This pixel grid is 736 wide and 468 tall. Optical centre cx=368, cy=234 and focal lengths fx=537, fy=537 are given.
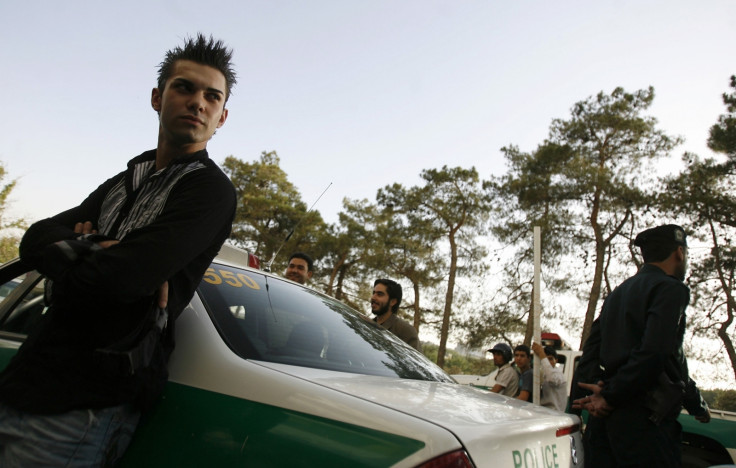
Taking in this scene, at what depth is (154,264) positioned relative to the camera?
122cm

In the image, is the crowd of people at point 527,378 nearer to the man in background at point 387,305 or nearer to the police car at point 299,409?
the man in background at point 387,305

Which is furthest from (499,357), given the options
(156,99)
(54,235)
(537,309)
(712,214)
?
(712,214)

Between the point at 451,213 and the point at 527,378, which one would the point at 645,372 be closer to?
the point at 527,378

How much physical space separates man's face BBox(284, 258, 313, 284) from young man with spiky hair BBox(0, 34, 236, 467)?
12.5ft

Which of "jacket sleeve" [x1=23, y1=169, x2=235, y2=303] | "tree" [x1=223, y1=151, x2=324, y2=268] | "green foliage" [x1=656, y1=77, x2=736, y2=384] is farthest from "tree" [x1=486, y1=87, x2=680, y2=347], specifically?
"jacket sleeve" [x1=23, y1=169, x2=235, y2=303]

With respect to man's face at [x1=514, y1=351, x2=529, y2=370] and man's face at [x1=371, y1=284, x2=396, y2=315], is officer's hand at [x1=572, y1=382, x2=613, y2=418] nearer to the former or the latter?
man's face at [x1=371, y1=284, x2=396, y2=315]

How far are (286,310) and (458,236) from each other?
22.1 meters

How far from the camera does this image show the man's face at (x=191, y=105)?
1560mm

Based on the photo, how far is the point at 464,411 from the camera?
1.32 m

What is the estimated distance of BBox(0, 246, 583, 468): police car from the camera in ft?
3.73

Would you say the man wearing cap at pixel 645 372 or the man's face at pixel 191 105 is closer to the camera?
the man's face at pixel 191 105

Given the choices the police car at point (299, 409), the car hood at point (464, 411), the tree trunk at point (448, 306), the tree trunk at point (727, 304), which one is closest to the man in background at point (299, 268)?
the police car at point (299, 409)

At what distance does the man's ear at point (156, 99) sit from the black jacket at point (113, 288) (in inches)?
15.9

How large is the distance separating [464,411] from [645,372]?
1277 millimetres
